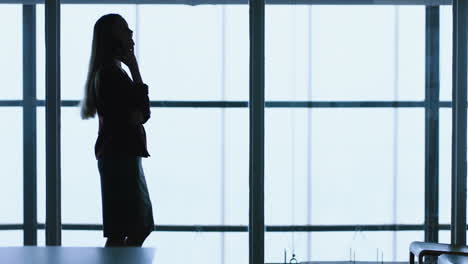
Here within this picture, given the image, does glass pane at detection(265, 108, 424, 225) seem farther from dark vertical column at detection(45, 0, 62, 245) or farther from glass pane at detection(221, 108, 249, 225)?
dark vertical column at detection(45, 0, 62, 245)

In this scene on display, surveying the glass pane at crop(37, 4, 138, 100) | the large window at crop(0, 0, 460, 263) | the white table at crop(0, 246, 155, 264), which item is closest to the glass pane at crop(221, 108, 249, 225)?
the large window at crop(0, 0, 460, 263)

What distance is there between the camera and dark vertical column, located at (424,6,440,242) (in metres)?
3.86

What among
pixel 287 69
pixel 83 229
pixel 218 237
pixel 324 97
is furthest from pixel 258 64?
pixel 83 229

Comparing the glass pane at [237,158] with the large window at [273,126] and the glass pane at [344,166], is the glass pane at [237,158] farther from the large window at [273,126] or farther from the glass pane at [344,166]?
the glass pane at [344,166]

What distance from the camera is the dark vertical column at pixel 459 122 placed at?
380 cm

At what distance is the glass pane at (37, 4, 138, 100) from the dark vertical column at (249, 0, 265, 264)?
0.76 metres

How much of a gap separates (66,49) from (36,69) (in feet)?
0.76

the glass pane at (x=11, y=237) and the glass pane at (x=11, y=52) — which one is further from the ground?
the glass pane at (x=11, y=52)

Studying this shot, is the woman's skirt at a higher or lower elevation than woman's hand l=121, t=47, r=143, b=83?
lower

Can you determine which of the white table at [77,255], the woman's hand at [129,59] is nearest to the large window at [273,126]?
the woman's hand at [129,59]

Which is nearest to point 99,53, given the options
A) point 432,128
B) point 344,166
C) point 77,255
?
point 77,255

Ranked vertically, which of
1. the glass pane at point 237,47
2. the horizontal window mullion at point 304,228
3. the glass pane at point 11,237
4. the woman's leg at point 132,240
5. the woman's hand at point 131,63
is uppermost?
the glass pane at point 237,47

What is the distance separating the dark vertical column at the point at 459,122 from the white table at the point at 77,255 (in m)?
2.91

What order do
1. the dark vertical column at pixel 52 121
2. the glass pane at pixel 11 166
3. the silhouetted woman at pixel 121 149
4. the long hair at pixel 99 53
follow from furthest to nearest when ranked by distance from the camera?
1. the glass pane at pixel 11 166
2. the dark vertical column at pixel 52 121
3. the long hair at pixel 99 53
4. the silhouetted woman at pixel 121 149
